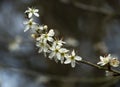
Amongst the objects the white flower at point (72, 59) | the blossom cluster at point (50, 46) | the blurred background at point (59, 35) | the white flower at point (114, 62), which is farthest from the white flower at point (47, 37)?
the blurred background at point (59, 35)

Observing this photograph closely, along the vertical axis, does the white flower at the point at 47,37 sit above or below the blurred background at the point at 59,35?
below

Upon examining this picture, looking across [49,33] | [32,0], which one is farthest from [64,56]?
[32,0]

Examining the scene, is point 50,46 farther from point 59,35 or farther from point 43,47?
point 59,35

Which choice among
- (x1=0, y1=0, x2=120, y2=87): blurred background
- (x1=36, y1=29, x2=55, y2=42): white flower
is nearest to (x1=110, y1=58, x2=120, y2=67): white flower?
(x1=36, y1=29, x2=55, y2=42): white flower

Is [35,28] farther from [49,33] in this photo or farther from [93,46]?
[93,46]

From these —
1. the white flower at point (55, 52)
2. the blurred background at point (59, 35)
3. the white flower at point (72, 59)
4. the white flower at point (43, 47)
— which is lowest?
the white flower at point (72, 59)

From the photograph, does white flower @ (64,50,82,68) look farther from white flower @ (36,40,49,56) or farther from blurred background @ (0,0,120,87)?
blurred background @ (0,0,120,87)

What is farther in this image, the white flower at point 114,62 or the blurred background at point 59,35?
the blurred background at point 59,35

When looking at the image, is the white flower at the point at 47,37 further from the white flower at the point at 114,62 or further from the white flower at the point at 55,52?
the white flower at the point at 114,62
